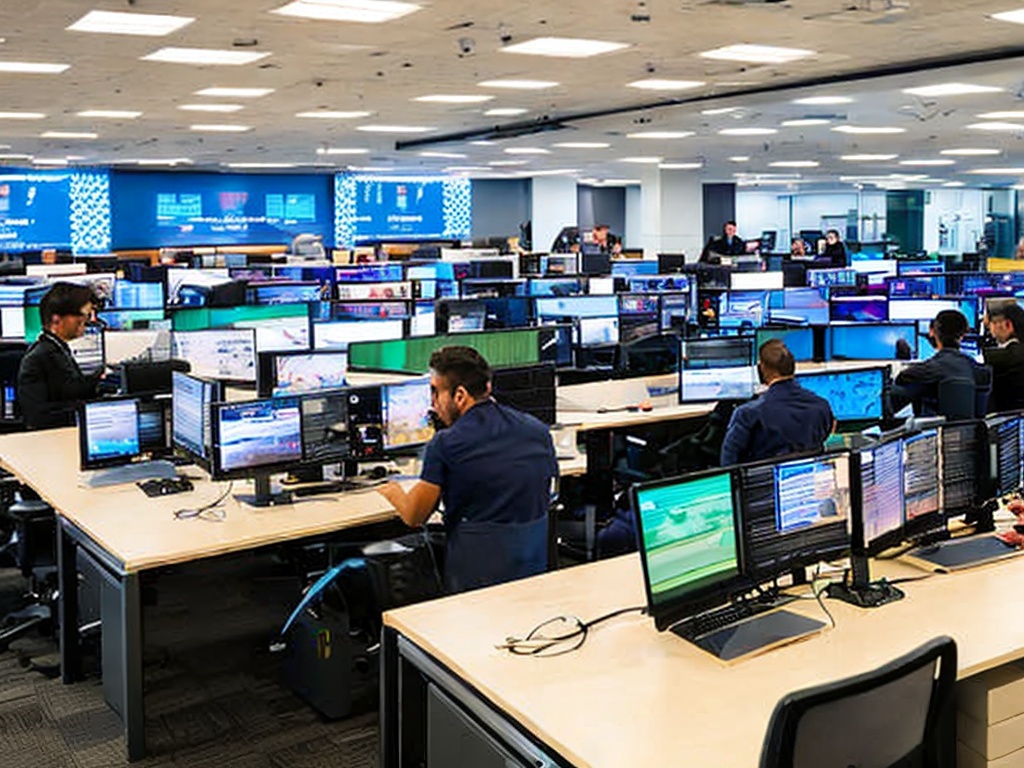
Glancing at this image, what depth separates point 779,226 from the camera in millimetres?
33375

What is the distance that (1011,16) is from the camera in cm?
668

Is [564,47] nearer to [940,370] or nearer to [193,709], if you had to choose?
[940,370]

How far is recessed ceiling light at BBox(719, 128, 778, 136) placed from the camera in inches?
523

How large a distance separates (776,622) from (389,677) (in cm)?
115

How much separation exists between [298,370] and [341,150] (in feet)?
39.3

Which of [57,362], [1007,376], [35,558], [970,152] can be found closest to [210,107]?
[57,362]

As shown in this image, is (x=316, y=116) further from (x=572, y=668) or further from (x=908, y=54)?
(x=572, y=668)

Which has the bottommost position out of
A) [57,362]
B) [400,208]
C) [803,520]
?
A: [803,520]

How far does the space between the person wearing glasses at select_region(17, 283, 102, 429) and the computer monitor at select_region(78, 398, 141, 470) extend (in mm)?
916

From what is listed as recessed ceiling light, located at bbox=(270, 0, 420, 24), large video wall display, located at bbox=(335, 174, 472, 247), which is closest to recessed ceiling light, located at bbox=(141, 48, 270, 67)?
recessed ceiling light, located at bbox=(270, 0, 420, 24)

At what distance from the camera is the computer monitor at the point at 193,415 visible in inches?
188

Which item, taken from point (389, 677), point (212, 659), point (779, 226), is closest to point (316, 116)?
point (212, 659)

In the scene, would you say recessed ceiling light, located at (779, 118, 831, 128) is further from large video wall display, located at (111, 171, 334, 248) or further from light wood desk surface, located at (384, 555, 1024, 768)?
large video wall display, located at (111, 171, 334, 248)

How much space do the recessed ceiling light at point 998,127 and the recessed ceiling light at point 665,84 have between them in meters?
4.77
